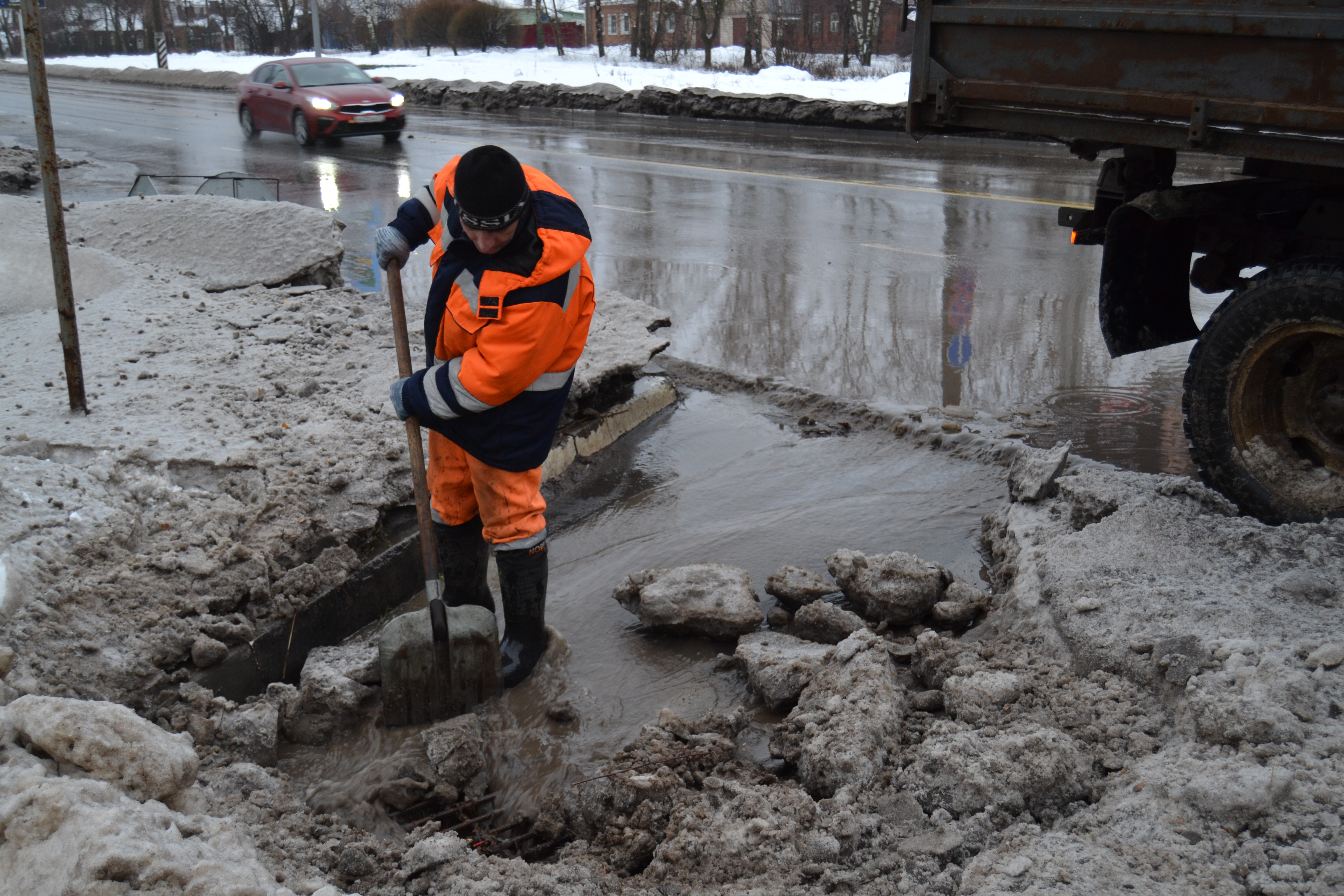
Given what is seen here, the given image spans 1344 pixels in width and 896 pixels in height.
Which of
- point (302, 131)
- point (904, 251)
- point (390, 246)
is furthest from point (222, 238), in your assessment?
point (302, 131)

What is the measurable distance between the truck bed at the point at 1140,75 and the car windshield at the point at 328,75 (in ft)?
52.3

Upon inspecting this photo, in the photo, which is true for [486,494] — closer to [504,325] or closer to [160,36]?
[504,325]

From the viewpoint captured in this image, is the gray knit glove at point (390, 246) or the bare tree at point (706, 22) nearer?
the gray knit glove at point (390, 246)

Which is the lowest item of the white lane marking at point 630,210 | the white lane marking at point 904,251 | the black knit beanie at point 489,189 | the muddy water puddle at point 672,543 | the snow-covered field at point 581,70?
the muddy water puddle at point 672,543

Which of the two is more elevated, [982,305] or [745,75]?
[745,75]

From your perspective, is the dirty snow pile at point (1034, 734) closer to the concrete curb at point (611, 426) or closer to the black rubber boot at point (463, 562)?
the black rubber boot at point (463, 562)

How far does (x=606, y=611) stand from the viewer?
13.6ft

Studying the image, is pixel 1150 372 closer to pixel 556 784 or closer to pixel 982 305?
pixel 982 305

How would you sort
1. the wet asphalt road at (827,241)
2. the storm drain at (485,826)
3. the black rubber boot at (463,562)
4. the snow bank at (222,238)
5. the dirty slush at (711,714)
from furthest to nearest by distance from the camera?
1. the snow bank at (222,238)
2. the wet asphalt road at (827,241)
3. the black rubber boot at (463,562)
4. the storm drain at (485,826)
5. the dirty slush at (711,714)

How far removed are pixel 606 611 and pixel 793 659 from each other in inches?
37.8

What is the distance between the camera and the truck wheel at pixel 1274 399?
369 centimetres

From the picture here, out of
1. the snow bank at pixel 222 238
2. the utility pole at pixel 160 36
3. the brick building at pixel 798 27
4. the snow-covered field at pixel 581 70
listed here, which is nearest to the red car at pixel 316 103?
the snow-covered field at pixel 581 70

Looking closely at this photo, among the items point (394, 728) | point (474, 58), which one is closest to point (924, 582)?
point (394, 728)

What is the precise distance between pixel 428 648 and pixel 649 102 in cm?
2095
